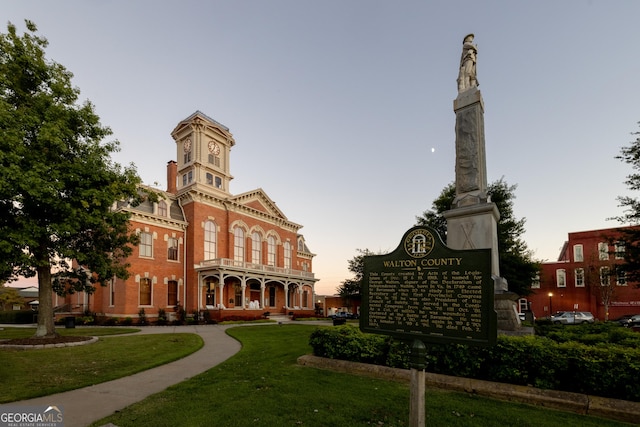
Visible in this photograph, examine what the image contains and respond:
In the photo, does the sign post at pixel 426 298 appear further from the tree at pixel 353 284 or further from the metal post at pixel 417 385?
the tree at pixel 353 284

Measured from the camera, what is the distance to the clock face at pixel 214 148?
36.3 metres

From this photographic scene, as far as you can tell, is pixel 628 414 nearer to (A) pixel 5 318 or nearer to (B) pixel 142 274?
(B) pixel 142 274

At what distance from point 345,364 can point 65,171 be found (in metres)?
13.4

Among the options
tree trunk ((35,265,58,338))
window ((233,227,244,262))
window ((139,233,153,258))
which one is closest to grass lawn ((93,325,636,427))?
tree trunk ((35,265,58,338))

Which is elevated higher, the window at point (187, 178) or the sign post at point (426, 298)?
the window at point (187, 178)

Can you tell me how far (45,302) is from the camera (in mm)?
15352

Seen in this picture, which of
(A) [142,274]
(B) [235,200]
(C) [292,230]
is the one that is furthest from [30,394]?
(C) [292,230]

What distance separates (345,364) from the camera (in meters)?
8.15

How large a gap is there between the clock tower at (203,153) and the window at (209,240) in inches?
146

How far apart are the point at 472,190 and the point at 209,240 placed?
92.3 ft

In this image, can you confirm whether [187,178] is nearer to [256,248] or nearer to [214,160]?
[214,160]

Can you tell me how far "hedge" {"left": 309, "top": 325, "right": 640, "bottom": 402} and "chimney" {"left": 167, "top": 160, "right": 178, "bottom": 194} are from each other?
3366 cm

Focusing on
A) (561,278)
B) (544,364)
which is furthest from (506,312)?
(561,278)

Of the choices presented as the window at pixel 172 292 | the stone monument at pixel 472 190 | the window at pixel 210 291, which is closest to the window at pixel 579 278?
the stone monument at pixel 472 190
